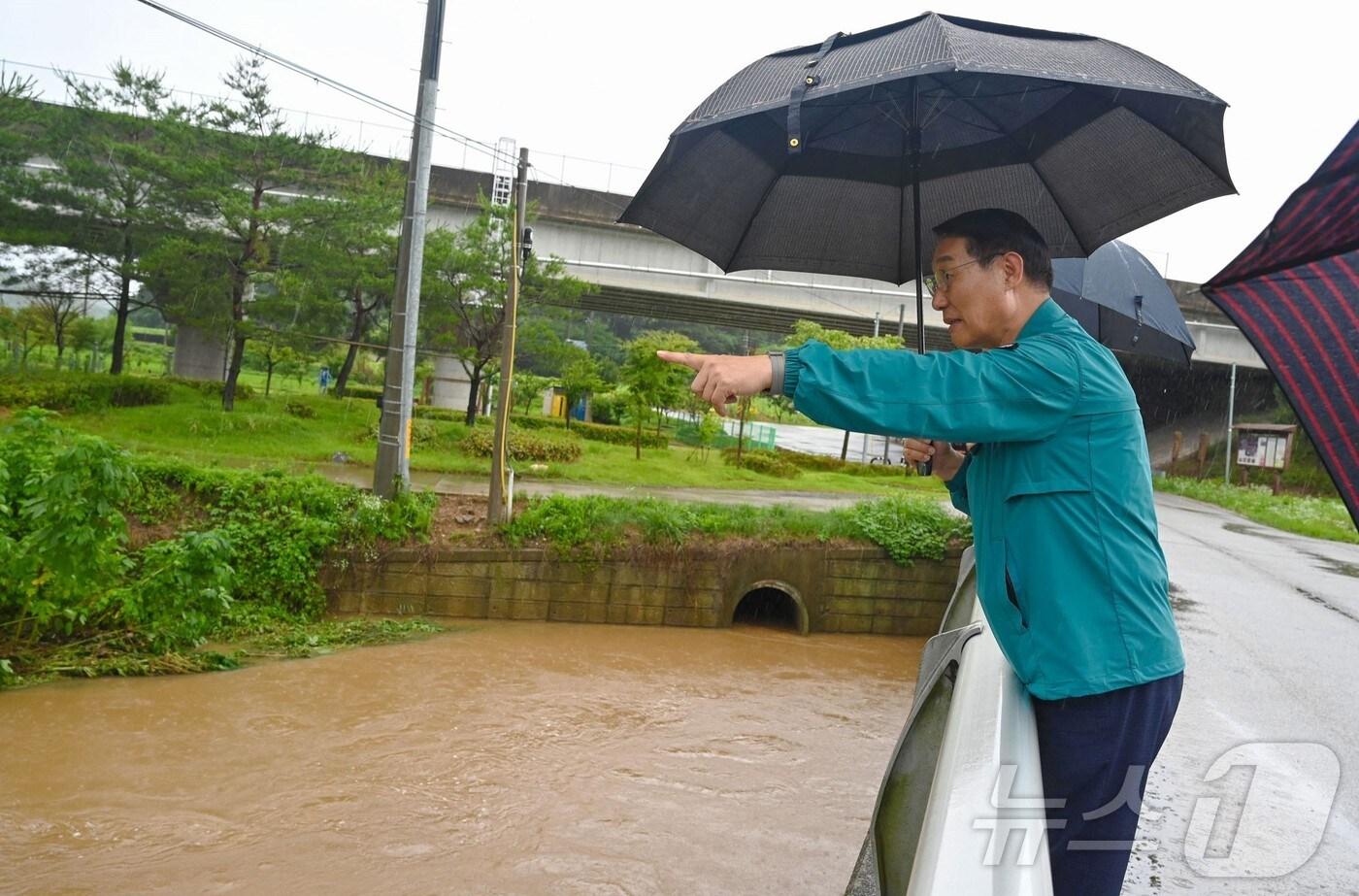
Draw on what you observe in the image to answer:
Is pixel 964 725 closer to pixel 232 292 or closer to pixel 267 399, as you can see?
pixel 232 292

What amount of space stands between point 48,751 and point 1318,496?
33.0m

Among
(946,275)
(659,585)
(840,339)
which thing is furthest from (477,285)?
(946,275)

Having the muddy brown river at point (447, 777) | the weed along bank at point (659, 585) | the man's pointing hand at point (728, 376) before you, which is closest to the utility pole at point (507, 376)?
the weed along bank at point (659, 585)

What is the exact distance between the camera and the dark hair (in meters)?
2.17

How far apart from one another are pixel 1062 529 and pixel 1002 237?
0.63m

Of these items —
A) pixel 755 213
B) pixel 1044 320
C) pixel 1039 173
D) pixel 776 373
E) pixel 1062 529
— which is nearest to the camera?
pixel 776 373

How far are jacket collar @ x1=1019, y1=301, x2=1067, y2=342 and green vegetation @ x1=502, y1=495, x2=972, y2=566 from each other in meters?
9.35

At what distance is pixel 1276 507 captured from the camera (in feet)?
80.9

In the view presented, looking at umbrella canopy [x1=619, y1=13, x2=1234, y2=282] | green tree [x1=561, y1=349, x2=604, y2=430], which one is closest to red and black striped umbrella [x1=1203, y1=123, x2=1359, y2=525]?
umbrella canopy [x1=619, y1=13, x2=1234, y2=282]

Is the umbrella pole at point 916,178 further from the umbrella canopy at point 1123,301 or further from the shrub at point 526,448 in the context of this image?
the shrub at point 526,448

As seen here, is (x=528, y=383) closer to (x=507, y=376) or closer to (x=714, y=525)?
(x=507, y=376)

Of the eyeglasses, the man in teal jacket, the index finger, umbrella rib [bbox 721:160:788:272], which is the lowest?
the man in teal jacket

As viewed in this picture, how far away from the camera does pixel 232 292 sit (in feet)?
61.4

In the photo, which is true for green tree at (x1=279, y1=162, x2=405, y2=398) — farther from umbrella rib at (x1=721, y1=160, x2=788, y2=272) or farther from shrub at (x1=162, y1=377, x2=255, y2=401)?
umbrella rib at (x1=721, y1=160, x2=788, y2=272)
